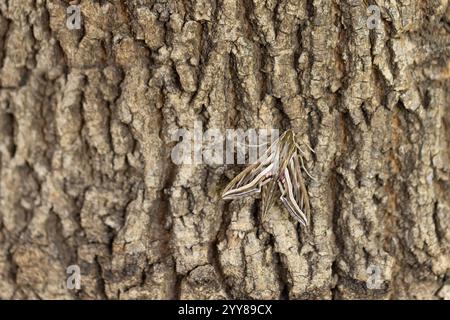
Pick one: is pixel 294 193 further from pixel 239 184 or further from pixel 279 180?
pixel 239 184

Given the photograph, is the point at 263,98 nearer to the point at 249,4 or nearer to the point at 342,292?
the point at 249,4

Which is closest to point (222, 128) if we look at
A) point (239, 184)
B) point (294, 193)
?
point (239, 184)

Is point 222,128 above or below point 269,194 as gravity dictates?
above

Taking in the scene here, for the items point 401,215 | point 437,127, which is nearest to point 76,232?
point 401,215
